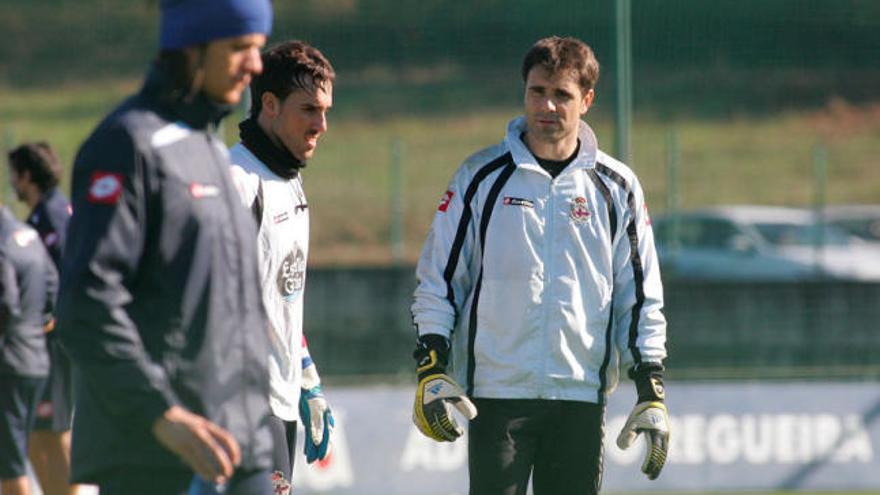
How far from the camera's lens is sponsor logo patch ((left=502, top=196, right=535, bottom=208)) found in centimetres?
537

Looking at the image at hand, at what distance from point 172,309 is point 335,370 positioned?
29.3 feet

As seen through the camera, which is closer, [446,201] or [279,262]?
[279,262]

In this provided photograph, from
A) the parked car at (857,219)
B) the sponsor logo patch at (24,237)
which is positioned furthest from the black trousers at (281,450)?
the parked car at (857,219)

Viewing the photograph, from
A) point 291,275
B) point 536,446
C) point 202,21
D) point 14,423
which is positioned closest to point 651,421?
point 536,446

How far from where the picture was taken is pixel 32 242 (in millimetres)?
8344

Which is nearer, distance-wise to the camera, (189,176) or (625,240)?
(189,176)

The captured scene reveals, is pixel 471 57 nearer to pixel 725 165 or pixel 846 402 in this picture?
pixel 846 402

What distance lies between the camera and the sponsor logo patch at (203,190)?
3.53m

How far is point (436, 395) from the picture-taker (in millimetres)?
5270

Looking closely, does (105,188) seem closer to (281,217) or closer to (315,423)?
(281,217)

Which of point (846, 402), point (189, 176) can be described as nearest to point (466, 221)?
point (189, 176)

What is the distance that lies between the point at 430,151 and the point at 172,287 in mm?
13894

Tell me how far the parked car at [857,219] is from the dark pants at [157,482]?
12.8 meters

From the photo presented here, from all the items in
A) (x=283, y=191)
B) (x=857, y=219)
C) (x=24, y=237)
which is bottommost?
(x=857, y=219)
